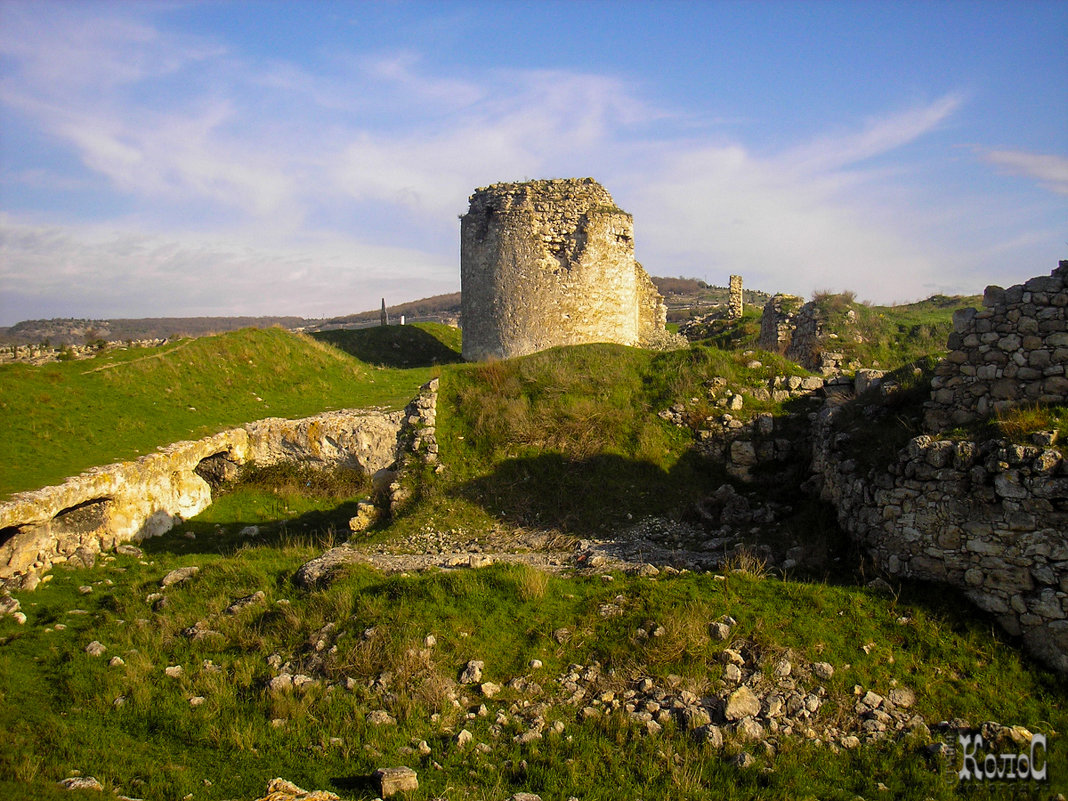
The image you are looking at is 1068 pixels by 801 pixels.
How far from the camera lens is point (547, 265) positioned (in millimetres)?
20578

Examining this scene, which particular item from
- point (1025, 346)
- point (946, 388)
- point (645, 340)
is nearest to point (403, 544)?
point (946, 388)

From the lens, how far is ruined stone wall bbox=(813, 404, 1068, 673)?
20.6ft

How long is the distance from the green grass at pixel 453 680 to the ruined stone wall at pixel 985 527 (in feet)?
1.09

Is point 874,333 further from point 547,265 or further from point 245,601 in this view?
point 245,601

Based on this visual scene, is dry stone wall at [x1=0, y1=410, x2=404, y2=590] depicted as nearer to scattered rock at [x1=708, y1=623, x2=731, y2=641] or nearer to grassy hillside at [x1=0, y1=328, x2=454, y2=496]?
grassy hillside at [x1=0, y1=328, x2=454, y2=496]

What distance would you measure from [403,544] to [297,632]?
125 inches

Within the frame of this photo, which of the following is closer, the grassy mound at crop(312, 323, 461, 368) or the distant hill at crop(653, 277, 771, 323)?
the grassy mound at crop(312, 323, 461, 368)

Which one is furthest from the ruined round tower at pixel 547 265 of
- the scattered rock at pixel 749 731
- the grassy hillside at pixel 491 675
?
the scattered rock at pixel 749 731

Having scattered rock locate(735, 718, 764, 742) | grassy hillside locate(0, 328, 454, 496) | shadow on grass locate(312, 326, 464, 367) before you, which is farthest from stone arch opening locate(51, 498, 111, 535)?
shadow on grass locate(312, 326, 464, 367)

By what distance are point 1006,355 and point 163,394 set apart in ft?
55.5

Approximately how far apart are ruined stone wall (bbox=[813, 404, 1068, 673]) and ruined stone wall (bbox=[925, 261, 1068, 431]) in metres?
0.89

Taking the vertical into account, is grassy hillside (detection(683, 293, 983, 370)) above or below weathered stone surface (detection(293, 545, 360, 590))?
above

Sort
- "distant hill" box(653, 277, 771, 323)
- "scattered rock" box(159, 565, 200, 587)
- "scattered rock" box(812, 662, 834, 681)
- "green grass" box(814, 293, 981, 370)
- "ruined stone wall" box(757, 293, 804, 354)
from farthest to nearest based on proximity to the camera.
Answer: "distant hill" box(653, 277, 771, 323), "ruined stone wall" box(757, 293, 804, 354), "green grass" box(814, 293, 981, 370), "scattered rock" box(159, 565, 200, 587), "scattered rock" box(812, 662, 834, 681)

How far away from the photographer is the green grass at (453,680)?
505 centimetres
